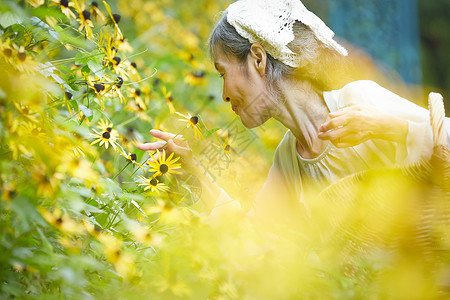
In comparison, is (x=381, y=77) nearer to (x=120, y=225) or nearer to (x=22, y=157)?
(x=120, y=225)

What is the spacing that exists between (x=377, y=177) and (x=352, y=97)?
45 cm

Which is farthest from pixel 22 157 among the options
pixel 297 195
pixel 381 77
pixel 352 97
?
pixel 381 77

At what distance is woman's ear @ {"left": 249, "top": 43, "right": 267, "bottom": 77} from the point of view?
1310mm

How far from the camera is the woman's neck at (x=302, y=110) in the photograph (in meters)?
1.40

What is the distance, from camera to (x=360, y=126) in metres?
1.03

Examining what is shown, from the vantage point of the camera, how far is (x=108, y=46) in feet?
3.36

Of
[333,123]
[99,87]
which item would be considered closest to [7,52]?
[99,87]

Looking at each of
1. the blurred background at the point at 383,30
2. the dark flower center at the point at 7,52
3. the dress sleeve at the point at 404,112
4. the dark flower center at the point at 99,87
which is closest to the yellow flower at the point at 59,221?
the dark flower center at the point at 7,52

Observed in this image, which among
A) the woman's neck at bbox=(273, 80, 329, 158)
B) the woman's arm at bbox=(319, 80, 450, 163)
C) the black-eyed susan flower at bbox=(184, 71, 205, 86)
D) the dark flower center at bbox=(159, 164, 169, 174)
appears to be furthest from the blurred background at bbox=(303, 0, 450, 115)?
the dark flower center at bbox=(159, 164, 169, 174)

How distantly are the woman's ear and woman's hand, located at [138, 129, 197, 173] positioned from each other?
0.30 meters

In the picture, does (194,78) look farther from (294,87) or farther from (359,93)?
(359,93)

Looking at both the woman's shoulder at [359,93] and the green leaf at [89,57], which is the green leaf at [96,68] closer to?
the green leaf at [89,57]

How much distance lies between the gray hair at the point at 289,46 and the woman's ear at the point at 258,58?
0.01m

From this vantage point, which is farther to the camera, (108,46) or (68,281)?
(108,46)
